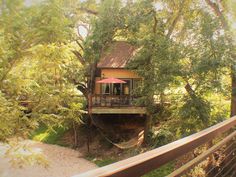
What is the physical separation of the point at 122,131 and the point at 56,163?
4.81 m

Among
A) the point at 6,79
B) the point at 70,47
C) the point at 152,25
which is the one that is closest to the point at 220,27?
the point at 152,25

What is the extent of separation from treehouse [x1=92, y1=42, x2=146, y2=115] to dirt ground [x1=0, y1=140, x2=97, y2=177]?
2.96 metres

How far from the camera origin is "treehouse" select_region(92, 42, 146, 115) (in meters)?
16.3

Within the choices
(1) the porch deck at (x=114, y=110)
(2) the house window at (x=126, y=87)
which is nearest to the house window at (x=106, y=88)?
(2) the house window at (x=126, y=87)

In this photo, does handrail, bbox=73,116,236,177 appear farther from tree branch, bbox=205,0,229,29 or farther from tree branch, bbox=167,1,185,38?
tree branch, bbox=167,1,185,38

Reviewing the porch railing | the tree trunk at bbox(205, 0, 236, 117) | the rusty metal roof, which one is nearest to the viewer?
the tree trunk at bbox(205, 0, 236, 117)

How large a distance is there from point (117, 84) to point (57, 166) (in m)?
7.17

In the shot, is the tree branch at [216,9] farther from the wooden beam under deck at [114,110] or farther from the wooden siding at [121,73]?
the wooden siding at [121,73]

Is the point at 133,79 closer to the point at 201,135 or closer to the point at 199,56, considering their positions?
the point at 199,56

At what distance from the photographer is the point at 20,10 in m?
8.67

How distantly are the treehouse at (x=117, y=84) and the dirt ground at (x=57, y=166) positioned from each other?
296cm

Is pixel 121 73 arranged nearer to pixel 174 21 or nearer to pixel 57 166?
pixel 174 21

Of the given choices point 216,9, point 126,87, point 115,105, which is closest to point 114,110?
point 115,105

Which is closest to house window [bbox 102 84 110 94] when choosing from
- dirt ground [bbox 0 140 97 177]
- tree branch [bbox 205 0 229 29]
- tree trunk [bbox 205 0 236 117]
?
dirt ground [bbox 0 140 97 177]
